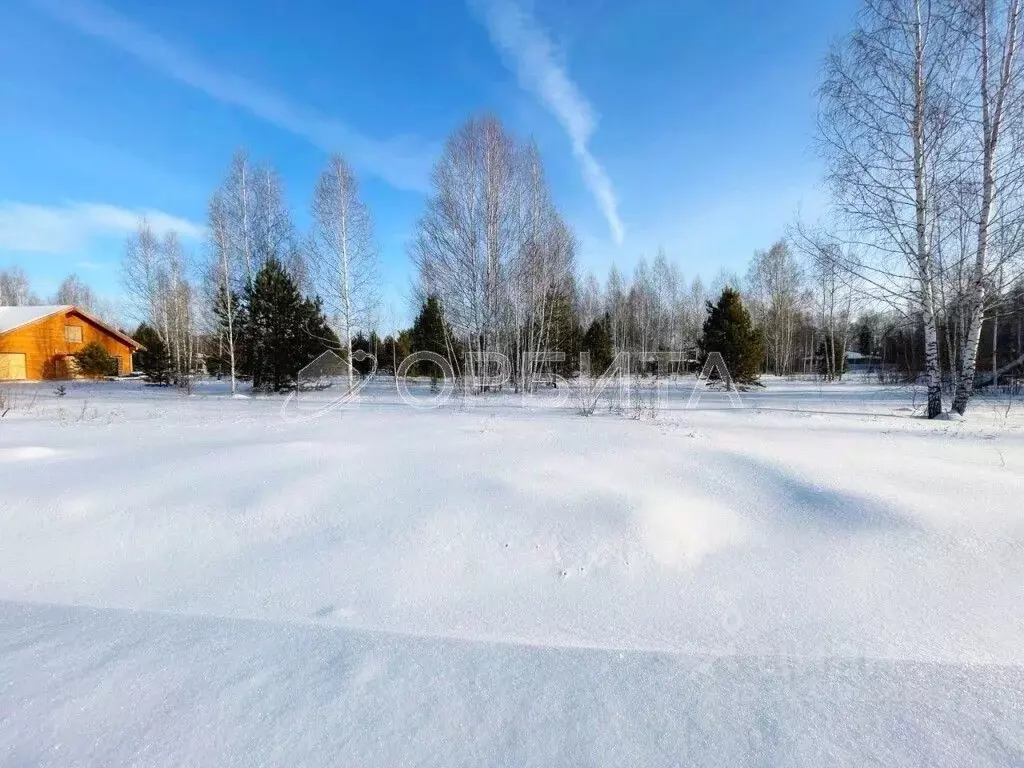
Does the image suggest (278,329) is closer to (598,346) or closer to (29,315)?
(598,346)

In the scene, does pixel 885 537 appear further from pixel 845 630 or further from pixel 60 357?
pixel 60 357

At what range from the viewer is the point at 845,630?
2281mm

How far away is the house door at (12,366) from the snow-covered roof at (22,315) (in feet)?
4.65

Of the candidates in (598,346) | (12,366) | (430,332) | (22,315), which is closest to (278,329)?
(430,332)

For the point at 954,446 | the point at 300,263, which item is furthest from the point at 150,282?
the point at 954,446

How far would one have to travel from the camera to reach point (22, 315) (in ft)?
88.2

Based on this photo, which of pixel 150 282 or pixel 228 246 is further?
pixel 150 282

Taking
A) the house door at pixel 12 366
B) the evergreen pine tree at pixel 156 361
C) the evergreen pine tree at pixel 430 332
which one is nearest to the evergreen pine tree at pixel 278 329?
the evergreen pine tree at pixel 430 332

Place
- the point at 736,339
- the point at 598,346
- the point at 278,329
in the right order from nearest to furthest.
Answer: the point at 278,329 < the point at 736,339 < the point at 598,346

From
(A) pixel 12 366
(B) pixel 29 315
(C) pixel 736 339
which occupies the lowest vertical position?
(A) pixel 12 366

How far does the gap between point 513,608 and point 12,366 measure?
119 ft

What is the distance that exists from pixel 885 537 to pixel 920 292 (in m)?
8.46

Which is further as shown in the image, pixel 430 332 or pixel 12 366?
pixel 430 332

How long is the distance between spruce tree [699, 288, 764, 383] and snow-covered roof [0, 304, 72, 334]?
37658 millimetres
